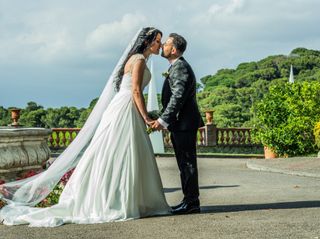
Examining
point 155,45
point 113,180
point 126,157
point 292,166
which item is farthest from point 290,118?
point 113,180

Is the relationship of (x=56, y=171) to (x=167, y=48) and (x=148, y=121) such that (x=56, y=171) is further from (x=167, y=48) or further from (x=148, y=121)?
(x=167, y=48)

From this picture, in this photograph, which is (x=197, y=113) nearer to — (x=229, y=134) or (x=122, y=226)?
(x=122, y=226)

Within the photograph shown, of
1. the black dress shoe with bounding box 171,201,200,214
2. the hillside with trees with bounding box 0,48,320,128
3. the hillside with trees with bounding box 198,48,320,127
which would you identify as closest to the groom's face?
the black dress shoe with bounding box 171,201,200,214

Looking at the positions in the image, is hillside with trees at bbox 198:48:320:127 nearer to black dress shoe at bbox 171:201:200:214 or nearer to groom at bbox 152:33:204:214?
black dress shoe at bbox 171:201:200:214

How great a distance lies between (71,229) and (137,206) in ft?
3.06

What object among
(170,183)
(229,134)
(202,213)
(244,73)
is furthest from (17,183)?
(244,73)

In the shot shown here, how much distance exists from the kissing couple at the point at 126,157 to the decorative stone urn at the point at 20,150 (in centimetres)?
103

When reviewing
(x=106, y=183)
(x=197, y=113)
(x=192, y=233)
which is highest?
(x=197, y=113)

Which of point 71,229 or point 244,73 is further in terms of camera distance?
point 244,73

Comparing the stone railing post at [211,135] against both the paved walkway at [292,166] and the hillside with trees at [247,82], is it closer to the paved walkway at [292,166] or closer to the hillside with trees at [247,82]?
the hillside with trees at [247,82]

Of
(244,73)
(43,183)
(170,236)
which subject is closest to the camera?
(170,236)

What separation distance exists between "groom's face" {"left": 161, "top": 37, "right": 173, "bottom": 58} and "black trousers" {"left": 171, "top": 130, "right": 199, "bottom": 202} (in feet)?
3.03

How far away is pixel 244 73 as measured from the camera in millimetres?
57188

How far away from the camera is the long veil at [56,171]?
8695 mm
